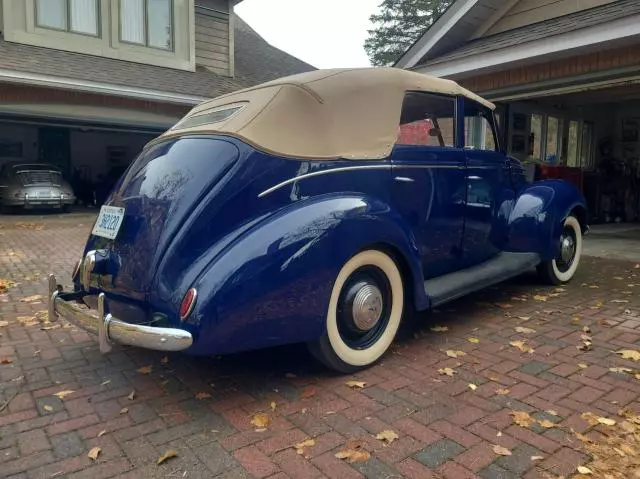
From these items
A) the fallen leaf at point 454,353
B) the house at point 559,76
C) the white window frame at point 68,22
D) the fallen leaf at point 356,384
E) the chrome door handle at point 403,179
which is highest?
the white window frame at point 68,22

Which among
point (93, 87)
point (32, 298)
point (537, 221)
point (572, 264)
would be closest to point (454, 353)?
point (537, 221)

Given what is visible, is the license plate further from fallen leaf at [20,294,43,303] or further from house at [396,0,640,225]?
house at [396,0,640,225]

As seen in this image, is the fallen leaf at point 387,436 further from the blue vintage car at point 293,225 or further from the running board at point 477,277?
the running board at point 477,277

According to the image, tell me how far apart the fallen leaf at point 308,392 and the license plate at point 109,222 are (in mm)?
1524

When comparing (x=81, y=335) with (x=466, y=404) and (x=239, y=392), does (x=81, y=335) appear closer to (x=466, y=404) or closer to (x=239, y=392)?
(x=239, y=392)

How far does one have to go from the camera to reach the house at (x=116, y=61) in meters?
11.1

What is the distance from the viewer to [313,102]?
11.3ft

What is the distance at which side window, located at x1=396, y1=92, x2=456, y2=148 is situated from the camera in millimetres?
3928

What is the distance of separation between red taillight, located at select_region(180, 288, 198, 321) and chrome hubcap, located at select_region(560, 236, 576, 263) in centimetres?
434

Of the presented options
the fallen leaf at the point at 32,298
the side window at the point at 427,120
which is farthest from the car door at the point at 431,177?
the fallen leaf at the point at 32,298

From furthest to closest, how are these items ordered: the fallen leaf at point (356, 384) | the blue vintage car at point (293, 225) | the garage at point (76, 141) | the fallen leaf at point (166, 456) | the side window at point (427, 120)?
the garage at point (76, 141) < the side window at point (427, 120) < the fallen leaf at point (356, 384) < the blue vintage car at point (293, 225) < the fallen leaf at point (166, 456)

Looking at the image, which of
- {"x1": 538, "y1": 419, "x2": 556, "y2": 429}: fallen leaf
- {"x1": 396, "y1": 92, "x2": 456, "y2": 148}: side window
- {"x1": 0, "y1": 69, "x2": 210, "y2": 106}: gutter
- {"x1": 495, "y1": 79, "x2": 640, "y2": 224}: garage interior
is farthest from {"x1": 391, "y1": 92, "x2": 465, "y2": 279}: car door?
{"x1": 0, "y1": 69, "x2": 210, "y2": 106}: gutter

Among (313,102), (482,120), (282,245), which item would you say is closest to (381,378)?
(282,245)

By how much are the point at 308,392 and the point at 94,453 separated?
1.18m
